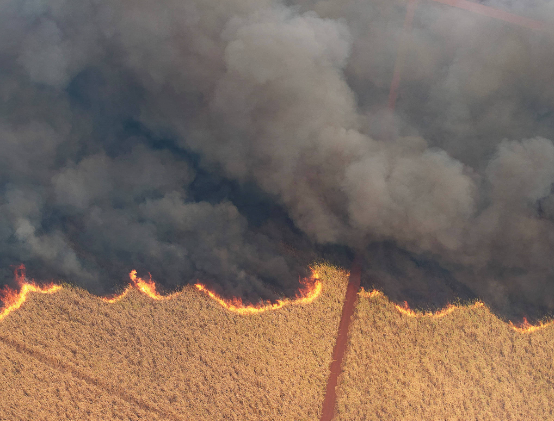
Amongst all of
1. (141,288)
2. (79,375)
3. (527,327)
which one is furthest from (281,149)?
(527,327)

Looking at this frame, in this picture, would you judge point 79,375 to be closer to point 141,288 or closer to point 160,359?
point 160,359

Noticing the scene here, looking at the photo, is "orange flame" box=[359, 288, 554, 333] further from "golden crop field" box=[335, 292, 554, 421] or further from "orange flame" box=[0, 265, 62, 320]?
"orange flame" box=[0, 265, 62, 320]

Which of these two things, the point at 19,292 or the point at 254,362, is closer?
the point at 254,362

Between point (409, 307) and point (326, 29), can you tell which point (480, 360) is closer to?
point (409, 307)

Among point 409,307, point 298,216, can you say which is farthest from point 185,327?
point 409,307

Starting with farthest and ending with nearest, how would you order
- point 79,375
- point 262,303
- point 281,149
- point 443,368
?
point 281,149 → point 262,303 → point 443,368 → point 79,375

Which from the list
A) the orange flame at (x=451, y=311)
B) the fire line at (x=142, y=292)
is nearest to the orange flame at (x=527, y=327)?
the orange flame at (x=451, y=311)
